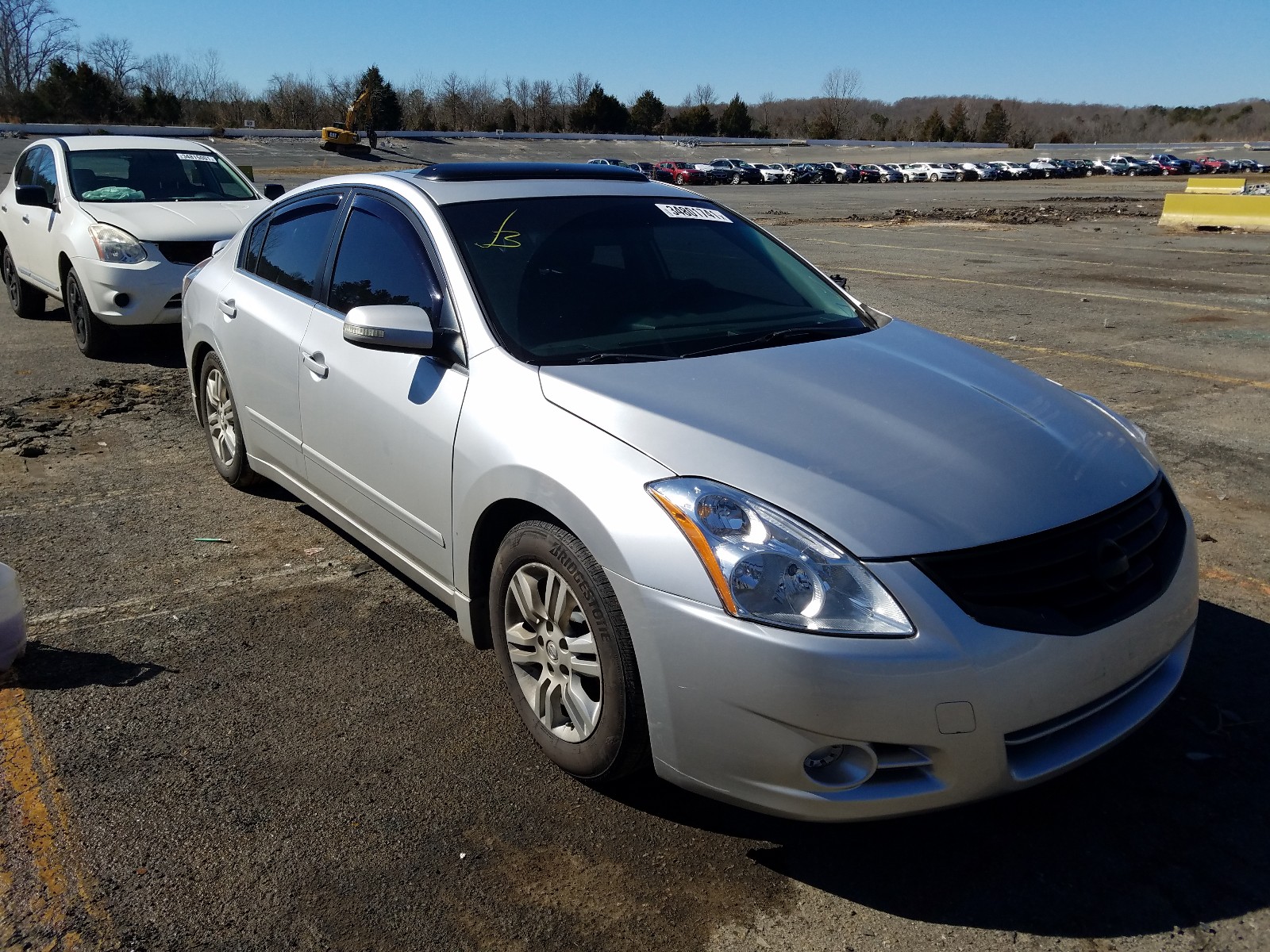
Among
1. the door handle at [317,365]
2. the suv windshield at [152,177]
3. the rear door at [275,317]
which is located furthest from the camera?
the suv windshield at [152,177]

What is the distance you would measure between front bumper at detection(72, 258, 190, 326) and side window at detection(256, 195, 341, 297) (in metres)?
3.59

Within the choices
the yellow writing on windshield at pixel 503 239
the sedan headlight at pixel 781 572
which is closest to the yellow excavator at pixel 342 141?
the yellow writing on windshield at pixel 503 239

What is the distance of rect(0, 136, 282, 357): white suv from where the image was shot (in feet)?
26.5

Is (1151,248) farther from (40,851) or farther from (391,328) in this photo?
(40,851)

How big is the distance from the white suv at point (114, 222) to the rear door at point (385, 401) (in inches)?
176

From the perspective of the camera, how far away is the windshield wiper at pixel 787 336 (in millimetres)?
3451

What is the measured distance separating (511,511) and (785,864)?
1236 mm

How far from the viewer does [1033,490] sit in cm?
270

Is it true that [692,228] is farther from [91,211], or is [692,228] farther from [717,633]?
[91,211]

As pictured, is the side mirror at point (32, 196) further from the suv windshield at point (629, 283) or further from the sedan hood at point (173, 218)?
the suv windshield at point (629, 283)

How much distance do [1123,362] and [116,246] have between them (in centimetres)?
809


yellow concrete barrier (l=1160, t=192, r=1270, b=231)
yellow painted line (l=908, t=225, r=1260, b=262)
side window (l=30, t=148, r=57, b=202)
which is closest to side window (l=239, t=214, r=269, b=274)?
side window (l=30, t=148, r=57, b=202)

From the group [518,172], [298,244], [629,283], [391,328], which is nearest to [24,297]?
[298,244]

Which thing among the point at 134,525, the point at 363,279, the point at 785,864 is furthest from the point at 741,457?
the point at 134,525
